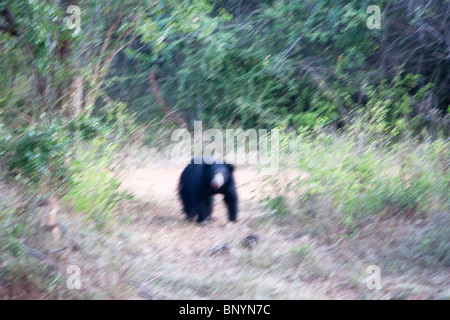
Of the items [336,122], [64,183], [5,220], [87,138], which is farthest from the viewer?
[336,122]

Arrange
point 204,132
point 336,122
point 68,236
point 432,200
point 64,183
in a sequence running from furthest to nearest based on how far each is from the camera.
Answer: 1. point 204,132
2. point 336,122
3. point 432,200
4. point 64,183
5. point 68,236

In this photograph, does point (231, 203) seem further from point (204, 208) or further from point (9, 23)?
point (9, 23)

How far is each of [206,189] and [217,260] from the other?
6.44 feet

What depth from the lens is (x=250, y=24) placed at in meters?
12.9

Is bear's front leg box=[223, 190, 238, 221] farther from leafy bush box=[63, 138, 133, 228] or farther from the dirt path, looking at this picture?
leafy bush box=[63, 138, 133, 228]

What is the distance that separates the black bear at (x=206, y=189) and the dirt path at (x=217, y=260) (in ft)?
0.59

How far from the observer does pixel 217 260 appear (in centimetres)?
589

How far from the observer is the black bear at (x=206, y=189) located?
25.0 feet

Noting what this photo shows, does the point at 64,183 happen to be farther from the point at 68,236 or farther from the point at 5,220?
the point at 5,220

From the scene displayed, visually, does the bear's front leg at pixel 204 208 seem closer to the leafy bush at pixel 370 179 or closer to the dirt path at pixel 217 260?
the dirt path at pixel 217 260

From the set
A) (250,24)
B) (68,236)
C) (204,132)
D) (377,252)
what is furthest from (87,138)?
(250,24)

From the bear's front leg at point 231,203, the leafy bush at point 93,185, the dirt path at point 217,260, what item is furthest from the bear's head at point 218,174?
the leafy bush at point 93,185
